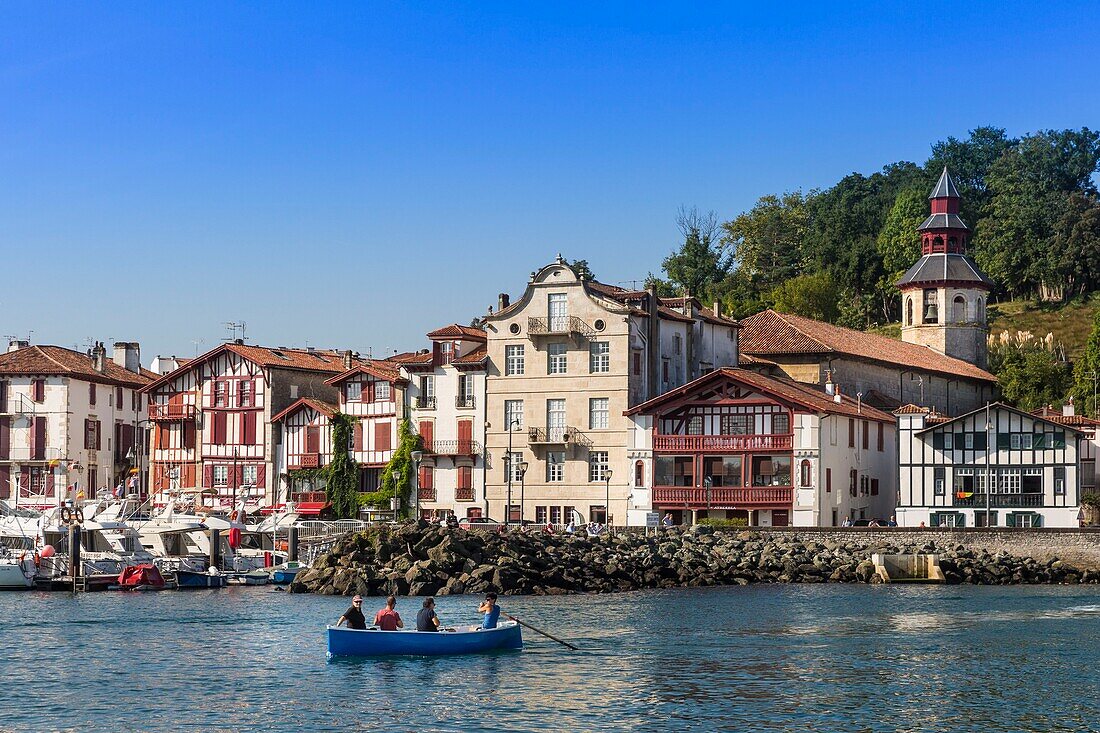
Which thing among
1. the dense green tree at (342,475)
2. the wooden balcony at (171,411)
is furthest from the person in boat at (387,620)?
Answer: the wooden balcony at (171,411)

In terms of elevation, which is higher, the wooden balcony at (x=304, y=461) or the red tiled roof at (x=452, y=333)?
the red tiled roof at (x=452, y=333)

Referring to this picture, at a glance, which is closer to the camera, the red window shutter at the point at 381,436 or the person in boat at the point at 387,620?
the person in boat at the point at 387,620

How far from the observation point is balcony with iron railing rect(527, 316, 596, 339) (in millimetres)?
82125

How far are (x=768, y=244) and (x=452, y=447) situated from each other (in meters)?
68.1

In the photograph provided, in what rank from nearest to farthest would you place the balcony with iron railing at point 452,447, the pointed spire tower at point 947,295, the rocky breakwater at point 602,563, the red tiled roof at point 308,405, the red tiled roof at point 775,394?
the rocky breakwater at point 602,563 < the red tiled roof at point 775,394 < the balcony with iron railing at point 452,447 < the red tiled roof at point 308,405 < the pointed spire tower at point 947,295

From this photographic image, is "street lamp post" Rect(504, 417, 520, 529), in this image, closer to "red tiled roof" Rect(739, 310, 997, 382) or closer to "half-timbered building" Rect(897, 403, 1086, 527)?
"red tiled roof" Rect(739, 310, 997, 382)

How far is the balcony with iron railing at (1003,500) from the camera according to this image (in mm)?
75125

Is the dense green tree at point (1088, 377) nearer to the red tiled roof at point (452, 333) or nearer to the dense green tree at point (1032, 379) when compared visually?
the dense green tree at point (1032, 379)

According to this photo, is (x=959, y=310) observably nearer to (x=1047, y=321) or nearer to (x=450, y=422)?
(x=1047, y=321)

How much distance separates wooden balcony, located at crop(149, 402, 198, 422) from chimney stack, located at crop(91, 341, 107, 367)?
7.42 m

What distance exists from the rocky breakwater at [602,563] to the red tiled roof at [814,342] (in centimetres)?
2241

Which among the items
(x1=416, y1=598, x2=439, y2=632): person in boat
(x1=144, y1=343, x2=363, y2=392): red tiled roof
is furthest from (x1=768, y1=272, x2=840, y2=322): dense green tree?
(x1=416, y1=598, x2=439, y2=632): person in boat

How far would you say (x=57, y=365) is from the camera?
95000 mm

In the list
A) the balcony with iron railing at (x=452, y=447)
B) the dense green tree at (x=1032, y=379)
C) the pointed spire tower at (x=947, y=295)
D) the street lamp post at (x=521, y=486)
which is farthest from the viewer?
the pointed spire tower at (x=947, y=295)
